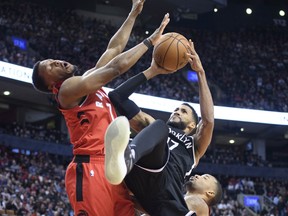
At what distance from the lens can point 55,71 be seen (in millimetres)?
4328

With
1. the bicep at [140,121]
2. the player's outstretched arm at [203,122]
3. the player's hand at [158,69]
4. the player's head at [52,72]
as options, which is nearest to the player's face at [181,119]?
the player's outstretched arm at [203,122]

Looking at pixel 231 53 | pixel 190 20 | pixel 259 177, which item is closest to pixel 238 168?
pixel 259 177

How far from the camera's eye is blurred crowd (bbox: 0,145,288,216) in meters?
15.2

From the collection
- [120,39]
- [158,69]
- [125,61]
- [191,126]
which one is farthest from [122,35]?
[191,126]

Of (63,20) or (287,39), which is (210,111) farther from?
(287,39)

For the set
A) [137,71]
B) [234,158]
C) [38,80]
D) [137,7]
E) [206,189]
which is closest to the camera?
[38,80]

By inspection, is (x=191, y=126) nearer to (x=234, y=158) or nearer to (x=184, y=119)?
(x=184, y=119)

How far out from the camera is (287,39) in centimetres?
3256

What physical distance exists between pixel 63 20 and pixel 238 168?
431 inches

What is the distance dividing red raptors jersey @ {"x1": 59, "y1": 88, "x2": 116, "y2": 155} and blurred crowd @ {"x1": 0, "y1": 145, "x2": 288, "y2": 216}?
10.2 meters

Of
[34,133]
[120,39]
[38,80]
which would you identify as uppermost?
[120,39]

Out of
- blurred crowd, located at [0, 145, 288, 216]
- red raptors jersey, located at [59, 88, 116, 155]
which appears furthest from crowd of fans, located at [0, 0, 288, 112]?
red raptors jersey, located at [59, 88, 116, 155]

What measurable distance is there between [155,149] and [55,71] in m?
1.02

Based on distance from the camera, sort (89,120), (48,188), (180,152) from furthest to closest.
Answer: (48,188) → (180,152) → (89,120)
